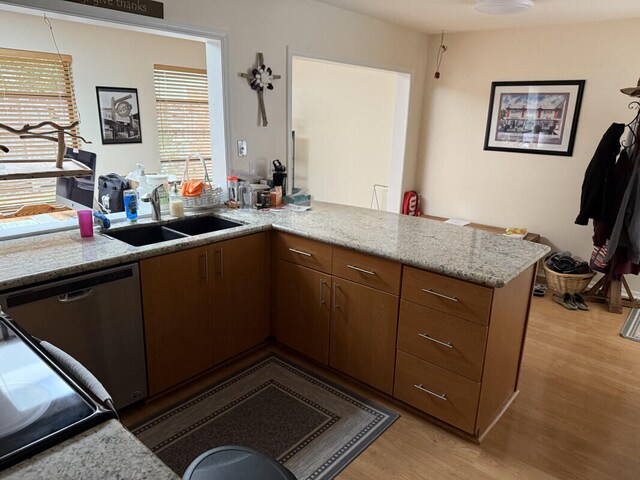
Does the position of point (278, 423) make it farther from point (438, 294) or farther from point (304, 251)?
point (438, 294)

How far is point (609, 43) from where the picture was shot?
3.53 metres

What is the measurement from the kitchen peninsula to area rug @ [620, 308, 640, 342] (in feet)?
4.58

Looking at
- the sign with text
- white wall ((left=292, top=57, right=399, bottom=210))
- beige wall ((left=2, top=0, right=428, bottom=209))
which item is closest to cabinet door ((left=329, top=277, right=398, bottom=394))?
beige wall ((left=2, top=0, right=428, bottom=209))

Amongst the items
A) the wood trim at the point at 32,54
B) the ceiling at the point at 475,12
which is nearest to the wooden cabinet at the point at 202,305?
the ceiling at the point at 475,12

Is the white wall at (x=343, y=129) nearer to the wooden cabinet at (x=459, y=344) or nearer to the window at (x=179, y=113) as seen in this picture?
the window at (x=179, y=113)

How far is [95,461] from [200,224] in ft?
7.17

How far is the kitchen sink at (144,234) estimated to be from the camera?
2.46m

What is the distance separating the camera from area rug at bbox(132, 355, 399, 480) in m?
1.97

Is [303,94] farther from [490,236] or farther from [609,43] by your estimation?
[490,236]

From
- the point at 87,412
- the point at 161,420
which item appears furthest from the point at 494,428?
the point at 87,412

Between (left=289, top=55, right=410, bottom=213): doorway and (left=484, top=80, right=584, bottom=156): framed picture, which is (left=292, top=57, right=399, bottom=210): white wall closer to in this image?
(left=289, top=55, right=410, bottom=213): doorway

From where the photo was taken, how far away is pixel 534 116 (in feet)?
13.0

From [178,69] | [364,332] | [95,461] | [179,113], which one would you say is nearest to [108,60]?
[178,69]

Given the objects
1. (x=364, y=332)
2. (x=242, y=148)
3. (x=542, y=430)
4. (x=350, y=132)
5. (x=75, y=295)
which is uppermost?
(x=350, y=132)
